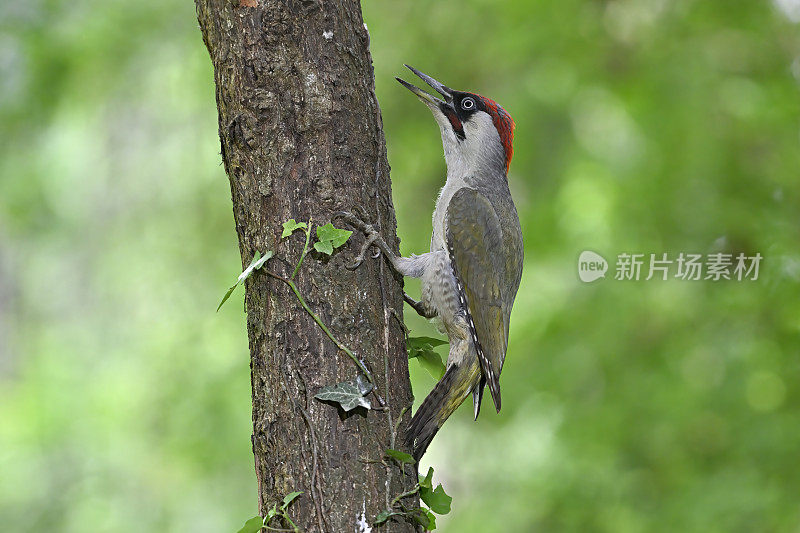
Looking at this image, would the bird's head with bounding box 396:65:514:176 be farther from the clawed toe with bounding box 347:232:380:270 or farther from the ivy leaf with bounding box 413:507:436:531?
the ivy leaf with bounding box 413:507:436:531

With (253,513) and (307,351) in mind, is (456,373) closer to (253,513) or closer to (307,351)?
(307,351)

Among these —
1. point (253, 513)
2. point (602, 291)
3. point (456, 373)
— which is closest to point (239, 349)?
point (253, 513)

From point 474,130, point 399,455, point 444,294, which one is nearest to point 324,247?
point 399,455

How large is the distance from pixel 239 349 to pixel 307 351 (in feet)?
12.0

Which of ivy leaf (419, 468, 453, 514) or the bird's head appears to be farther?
the bird's head

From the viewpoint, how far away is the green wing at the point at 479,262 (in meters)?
2.88

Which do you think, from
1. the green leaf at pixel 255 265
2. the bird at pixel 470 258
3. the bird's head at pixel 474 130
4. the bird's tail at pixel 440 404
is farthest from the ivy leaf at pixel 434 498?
the bird's head at pixel 474 130

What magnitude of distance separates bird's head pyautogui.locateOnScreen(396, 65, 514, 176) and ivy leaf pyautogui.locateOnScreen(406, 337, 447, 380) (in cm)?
105

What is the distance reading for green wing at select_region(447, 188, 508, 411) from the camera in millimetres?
2875

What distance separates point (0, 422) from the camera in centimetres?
731

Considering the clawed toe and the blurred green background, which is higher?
the blurred green background

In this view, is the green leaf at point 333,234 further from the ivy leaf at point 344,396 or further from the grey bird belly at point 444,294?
the grey bird belly at point 444,294

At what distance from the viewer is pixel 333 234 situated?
6.48 ft

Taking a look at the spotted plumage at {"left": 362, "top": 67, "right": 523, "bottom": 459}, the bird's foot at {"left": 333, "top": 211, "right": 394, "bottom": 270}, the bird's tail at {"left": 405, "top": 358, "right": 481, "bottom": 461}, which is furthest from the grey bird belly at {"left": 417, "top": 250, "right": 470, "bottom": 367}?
the bird's foot at {"left": 333, "top": 211, "right": 394, "bottom": 270}
